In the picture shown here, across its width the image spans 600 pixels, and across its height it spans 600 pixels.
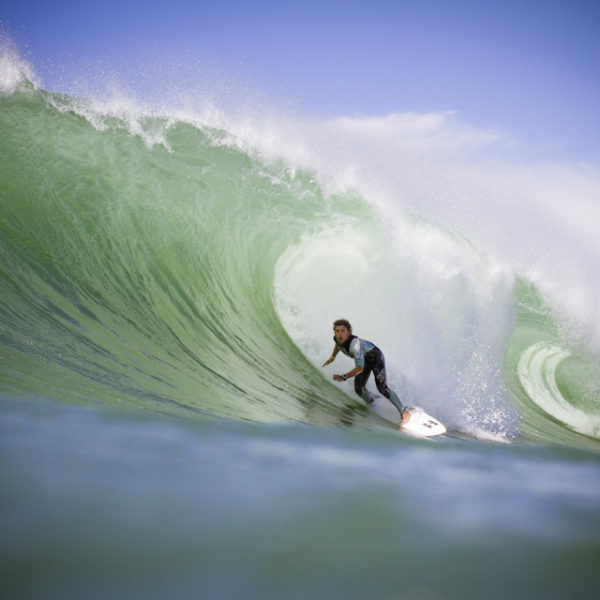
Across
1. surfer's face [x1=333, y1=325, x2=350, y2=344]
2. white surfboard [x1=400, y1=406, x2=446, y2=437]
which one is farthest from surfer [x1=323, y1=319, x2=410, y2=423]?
white surfboard [x1=400, y1=406, x2=446, y2=437]

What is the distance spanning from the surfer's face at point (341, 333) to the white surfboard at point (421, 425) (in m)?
0.90

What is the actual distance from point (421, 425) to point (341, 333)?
1.11 metres

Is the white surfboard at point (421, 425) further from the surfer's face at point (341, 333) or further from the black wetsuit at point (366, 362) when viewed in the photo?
the surfer's face at point (341, 333)

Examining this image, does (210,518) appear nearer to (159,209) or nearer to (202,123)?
(159,209)

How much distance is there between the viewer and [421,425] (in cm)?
496

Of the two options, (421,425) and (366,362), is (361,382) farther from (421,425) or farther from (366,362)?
(421,425)

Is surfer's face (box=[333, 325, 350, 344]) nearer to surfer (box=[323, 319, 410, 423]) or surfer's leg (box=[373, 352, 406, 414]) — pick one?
surfer (box=[323, 319, 410, 423])

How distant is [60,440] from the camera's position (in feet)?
9.03

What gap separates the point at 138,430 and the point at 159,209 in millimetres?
5142

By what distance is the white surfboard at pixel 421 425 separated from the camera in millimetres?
4738

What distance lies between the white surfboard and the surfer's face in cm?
90

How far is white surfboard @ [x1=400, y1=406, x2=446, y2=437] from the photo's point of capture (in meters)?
4.74

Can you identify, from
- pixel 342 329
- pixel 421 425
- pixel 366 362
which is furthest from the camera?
pixel 366 362

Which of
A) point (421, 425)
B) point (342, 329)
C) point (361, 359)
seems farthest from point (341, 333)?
point (421, 425)
